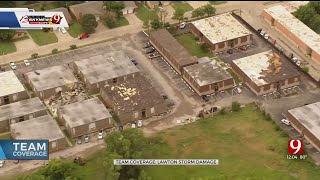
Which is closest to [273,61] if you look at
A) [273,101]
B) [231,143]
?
[273,101]

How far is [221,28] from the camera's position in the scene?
146375 mm

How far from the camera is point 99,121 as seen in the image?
11738 centimetres

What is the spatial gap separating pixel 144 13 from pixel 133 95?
39774 millimetres

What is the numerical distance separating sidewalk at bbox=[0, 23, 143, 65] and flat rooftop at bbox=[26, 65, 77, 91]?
10.7m

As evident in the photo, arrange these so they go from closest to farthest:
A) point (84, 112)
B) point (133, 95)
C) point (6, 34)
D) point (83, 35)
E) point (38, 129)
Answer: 1. point (38, 129)
2. point (84, 112)
3. point (133, 95)
4. point (6, 34)
5. point (83, 35)

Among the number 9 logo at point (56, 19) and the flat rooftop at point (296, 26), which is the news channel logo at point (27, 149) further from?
the flat rooftop at point (296, 26)

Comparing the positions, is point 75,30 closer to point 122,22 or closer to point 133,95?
point 122,22

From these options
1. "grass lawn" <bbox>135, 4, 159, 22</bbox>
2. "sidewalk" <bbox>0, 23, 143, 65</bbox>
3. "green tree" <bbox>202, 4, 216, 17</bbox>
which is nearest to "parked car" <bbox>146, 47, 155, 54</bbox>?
"sidewalk" <bbox>0, 23, 143, 65</bbox>

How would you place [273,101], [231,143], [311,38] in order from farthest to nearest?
[311,38] → [273,101] → [231,143]

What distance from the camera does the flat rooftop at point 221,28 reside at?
470 ft

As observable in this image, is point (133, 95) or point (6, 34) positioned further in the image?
point (6, 34)

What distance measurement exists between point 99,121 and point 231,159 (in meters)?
25.9

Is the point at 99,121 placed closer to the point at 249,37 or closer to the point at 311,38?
the point at 249,37

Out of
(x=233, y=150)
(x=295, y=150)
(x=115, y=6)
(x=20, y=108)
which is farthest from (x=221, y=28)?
(x=20, y=108)
